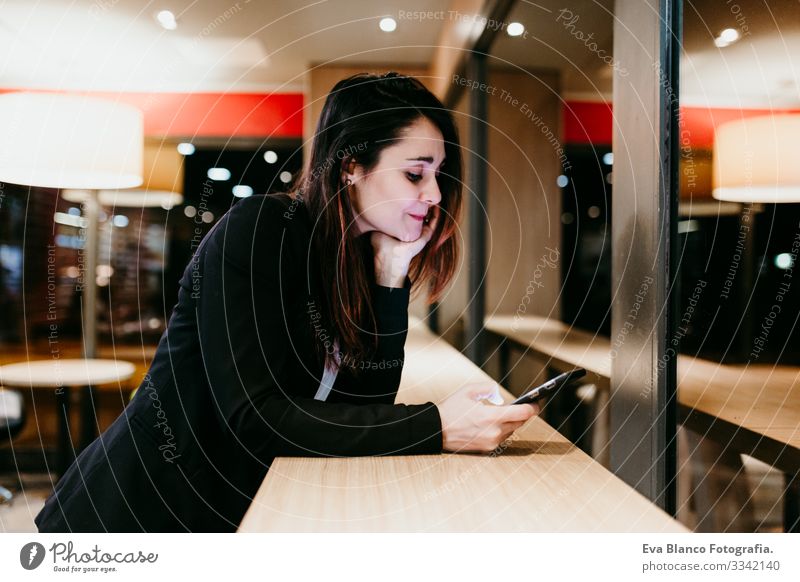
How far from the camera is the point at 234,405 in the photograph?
649 millimetres

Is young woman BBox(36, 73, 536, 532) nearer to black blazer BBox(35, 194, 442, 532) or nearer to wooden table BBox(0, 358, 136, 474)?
black blazer BBox(35, 194, 442, 532)

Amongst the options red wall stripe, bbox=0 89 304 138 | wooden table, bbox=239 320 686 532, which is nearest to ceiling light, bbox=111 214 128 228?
red wall stripe, bbox=0 89 304 138

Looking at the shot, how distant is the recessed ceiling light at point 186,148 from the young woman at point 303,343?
28cm

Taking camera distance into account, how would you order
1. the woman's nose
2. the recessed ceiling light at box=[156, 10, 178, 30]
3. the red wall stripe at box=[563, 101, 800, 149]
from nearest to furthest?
the red wall stripe at box=[563, 101, 800, 149] → the woman's nose → the recessed ceiling light at box=[156, 10, 178, 30]

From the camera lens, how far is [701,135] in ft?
2.40

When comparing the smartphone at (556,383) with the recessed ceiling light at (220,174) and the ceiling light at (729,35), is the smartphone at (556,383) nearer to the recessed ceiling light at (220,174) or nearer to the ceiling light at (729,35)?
the ceiling light at (729,35)

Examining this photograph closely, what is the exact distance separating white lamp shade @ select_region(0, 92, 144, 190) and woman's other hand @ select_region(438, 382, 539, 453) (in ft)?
2.29

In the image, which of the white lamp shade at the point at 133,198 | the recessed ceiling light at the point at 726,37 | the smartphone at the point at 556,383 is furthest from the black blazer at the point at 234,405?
the recessed ceiling light at the point at 726,37

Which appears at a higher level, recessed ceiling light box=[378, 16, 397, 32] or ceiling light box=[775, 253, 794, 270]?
recessed ceiling light box=[378, 16, 397, 32]

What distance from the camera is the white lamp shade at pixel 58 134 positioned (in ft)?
3.36

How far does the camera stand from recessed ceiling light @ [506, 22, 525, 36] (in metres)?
1.34

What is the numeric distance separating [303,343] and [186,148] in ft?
1.48

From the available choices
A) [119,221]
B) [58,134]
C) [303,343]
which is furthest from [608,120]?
[119,221]
